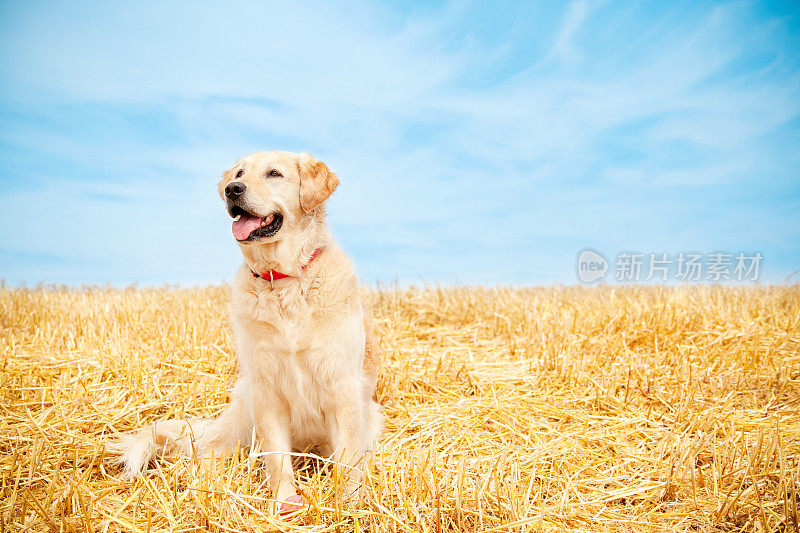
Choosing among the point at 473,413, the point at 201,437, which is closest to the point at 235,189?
the point at 201,437

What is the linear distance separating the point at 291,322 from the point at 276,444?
70cm

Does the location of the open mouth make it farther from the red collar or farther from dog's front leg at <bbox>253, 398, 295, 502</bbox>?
dog's front leg at <bbox>253, 398, 295, 502</bbox>

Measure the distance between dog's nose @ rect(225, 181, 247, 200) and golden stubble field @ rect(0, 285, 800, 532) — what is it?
140 centimetres

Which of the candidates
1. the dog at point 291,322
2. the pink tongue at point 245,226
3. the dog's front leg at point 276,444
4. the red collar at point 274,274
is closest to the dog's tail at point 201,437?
the dog at point 291,322

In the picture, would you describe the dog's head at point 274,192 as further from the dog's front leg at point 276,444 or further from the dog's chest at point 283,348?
the dog's front leg at point 276,444

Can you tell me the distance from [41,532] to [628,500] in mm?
2965

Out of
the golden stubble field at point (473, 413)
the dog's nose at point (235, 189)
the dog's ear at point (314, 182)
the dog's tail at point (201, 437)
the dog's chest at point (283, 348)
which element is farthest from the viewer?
the dog's tail at point (201, 437)

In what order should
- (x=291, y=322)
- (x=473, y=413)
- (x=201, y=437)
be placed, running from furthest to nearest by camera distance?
(x=473, y=413) < (x=201, y=437) < (x=291, y=322)

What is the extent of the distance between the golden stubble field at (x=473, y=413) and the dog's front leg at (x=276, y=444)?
0.40 ft

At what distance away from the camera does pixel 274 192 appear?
3.28 m

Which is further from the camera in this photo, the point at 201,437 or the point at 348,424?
Result: the point at 201,437

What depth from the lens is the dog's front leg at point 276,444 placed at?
10.5 ft

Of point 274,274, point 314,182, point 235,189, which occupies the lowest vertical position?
point 274,274

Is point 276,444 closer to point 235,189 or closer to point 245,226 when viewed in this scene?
point 245,226
